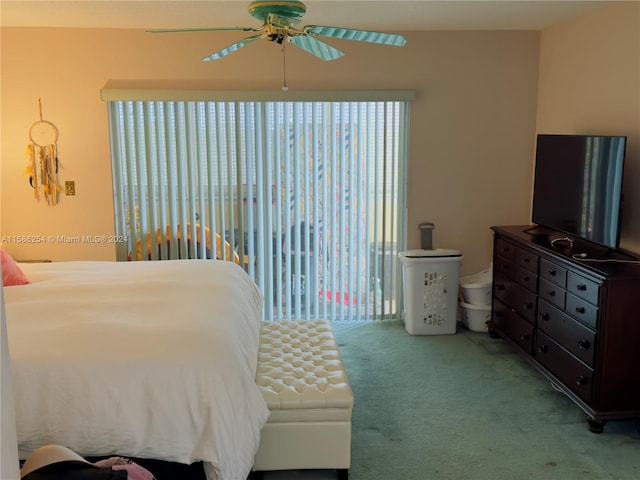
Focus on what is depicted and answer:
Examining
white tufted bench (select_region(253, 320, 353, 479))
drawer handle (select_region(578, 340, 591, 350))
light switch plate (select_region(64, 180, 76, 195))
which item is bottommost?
white tufted bench (select_region(253, 320, 353, 479))

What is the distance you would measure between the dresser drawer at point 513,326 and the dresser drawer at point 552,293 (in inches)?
11.8

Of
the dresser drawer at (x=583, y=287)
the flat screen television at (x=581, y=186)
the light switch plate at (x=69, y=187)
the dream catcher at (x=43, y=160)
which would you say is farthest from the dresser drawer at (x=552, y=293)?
the dream catcher at (x=43, y=160)

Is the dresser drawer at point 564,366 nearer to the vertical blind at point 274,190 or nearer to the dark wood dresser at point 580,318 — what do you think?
the dark wood dresser at point 580,318

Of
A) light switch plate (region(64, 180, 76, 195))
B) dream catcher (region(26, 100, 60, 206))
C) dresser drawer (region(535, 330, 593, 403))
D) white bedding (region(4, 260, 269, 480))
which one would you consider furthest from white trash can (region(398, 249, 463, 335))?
dream catcher (region(26, 100, 60, 206))

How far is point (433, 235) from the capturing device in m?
5.12

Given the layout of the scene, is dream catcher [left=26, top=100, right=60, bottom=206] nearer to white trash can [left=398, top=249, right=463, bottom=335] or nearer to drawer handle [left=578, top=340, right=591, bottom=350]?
white trash can [left=398, top=249, right=463, bottom=335]

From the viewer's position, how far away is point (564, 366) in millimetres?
3541

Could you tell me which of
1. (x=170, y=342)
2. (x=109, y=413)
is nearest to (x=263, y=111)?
(x=170, y=342)

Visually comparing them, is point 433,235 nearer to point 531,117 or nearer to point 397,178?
point 397,178

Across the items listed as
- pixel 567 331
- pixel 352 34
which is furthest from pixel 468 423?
pixel 352 34

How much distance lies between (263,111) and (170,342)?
268 cm

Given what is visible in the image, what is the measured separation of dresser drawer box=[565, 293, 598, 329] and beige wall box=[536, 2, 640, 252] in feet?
1.86

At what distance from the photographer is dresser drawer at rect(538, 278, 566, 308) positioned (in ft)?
11.8

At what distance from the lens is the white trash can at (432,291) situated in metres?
4.86
